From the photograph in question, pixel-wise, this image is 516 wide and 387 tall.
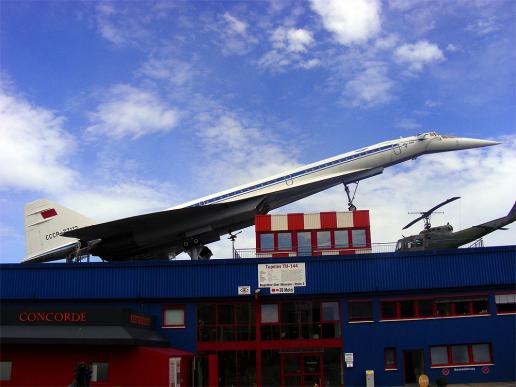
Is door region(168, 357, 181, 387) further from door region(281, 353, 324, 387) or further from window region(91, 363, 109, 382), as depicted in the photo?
door region(281, 353, 324, 387)

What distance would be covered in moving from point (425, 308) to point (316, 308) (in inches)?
204

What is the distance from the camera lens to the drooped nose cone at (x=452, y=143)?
33906mm

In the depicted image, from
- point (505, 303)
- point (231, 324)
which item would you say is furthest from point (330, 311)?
point (505, 303)

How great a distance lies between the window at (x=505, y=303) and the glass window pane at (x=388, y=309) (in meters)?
4.89

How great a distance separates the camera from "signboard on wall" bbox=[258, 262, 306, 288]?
24891 millimetres

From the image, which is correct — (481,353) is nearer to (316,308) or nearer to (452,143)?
(316,308)

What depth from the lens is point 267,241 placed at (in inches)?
1109

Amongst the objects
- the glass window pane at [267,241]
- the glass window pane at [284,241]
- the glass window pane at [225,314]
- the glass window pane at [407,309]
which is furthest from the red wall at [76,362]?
the glass window pane at [407,309]

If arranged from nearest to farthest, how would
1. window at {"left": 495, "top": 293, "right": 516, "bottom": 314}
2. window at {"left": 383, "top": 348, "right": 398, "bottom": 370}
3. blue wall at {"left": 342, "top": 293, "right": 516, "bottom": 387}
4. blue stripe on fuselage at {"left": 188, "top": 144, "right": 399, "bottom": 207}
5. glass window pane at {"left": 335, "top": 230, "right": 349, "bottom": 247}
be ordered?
1. blue wall at {"left": 342, "top": 293, "right": 516, "bottom": 387}
2. window at {"left": 383, "top": 348, "right": 398, "bottom": 370}
3. window at {"left": 495, "top": 293, "right": 516, "bottom": 314}
4. glass window pane at {"left": 335, "top": 230, "right": 349, "bottom": 247}
5. blue stripe on fuselage at {"left": 188, "top": 144, "right": 399, "bottom": 207}

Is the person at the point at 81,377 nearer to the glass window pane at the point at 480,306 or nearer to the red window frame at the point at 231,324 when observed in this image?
the red window frame at the point at 231,324

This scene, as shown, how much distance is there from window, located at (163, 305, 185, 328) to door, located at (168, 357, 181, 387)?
3.04 m

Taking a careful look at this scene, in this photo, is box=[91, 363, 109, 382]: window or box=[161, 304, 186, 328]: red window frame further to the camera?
box=[161, 304, 186, 328]: red window frame

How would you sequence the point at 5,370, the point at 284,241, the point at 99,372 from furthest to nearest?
the point at 284,241 → the point at 99,372 → the point at 5,370

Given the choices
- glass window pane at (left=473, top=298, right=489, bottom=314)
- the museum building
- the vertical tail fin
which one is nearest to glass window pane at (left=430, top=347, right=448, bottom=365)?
the museum building
